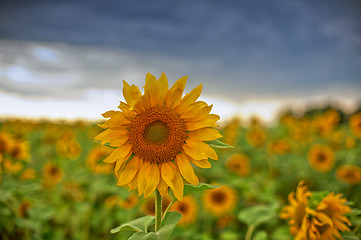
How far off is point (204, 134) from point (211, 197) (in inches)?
123

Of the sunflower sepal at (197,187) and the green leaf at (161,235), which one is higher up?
the sunflower sepal at (197,187)

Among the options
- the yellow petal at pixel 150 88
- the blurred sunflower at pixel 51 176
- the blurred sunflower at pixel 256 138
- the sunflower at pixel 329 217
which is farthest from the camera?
the blurred sunflower at pixel 256 138

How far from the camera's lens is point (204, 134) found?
4.41ft

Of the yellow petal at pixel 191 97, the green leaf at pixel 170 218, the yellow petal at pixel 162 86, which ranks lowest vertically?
the green leaf at pixel 170 218

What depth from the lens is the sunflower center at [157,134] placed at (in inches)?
53.1

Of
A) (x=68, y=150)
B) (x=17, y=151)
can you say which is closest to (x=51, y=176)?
(x=68, y=150)

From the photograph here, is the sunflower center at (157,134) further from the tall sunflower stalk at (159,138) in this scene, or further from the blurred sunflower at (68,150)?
the blurred sunflower at (68,150)

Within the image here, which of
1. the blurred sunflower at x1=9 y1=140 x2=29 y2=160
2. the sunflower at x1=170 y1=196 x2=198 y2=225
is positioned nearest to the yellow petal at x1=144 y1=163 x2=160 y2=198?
the sunflower at x1=170 y1=196 x2=198 y2=225

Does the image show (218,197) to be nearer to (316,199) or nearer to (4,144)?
(316,199)

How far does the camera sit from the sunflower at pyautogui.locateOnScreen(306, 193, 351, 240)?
1.57m

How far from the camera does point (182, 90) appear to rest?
4.35 feet

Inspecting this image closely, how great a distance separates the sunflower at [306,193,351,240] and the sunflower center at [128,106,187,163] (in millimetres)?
964

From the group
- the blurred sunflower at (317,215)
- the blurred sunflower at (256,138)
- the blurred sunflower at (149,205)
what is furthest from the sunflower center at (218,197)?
the blurred sunflower at (256,138)

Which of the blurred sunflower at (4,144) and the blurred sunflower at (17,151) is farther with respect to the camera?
the blurred sunflower at (17,151)
